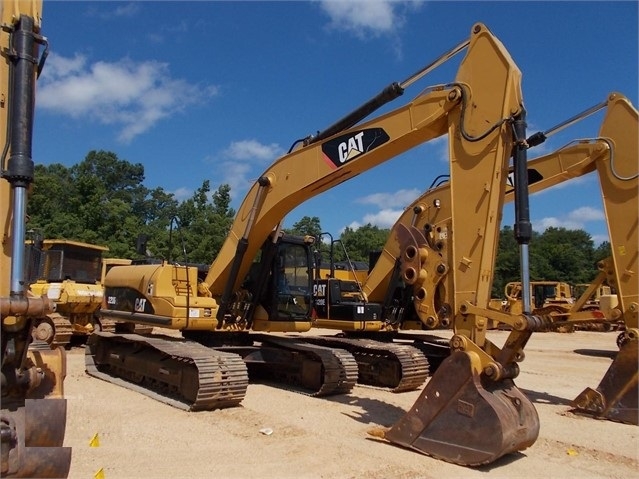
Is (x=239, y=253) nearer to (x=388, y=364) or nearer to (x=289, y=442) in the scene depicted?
(x=388, y=364)

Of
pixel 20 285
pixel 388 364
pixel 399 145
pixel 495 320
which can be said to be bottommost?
pixel 388 364

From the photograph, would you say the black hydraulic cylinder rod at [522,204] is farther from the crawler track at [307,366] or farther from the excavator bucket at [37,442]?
the excavator bucket at [37,442]

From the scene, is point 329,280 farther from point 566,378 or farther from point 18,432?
point 18,432

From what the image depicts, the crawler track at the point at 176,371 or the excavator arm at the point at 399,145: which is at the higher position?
the excavator arm at the point at 399,145

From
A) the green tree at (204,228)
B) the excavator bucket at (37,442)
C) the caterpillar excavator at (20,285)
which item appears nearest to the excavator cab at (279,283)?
the caterpillar excavator at (20,285)

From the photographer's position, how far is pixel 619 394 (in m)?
8.02

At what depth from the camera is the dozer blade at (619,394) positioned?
7894 millimetres

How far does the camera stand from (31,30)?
3535 mm

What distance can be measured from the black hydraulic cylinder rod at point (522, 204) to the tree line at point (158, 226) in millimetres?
4604

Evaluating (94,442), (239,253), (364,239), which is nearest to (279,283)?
(239,253)

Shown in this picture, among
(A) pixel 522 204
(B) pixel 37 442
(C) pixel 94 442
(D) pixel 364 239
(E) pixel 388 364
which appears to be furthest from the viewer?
(D) pixel 364 239

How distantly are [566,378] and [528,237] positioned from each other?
735 cm

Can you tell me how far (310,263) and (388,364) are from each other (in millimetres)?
2205

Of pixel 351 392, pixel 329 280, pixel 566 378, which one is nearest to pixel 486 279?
pixel 351 392
